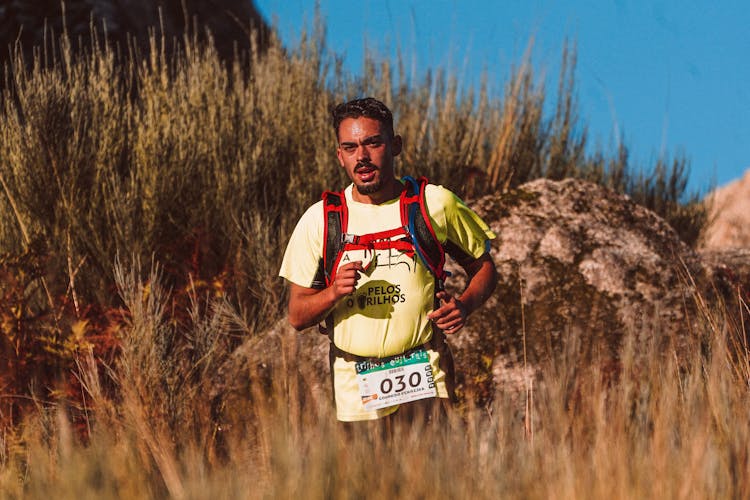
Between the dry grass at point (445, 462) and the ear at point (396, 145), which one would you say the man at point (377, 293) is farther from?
the dry grass at point (445, 462)

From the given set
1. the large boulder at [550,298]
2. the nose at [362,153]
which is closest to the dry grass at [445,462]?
the nose at [362,153]

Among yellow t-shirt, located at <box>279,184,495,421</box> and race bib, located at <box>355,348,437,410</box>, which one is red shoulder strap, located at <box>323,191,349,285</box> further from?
race bib, located at <box>355,348,437,410</box>

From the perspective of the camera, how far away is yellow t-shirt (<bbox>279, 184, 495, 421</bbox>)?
267 centimetres

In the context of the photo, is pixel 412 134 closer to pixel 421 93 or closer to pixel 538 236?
pixel 421 93

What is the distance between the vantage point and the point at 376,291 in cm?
267

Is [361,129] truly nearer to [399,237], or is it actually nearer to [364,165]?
[364,165]

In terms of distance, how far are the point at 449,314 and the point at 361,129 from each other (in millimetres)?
677

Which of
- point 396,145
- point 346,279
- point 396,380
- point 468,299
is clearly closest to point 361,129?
point 396,145

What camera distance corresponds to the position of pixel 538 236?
494 centimetres

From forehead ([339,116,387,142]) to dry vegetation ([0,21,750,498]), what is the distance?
85 centimetres

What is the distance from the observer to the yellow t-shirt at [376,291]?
2.67m

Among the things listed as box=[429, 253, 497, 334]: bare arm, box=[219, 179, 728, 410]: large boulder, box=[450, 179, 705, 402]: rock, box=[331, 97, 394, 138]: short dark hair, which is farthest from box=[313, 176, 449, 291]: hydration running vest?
box=[450, 179, 705, 402]: rock

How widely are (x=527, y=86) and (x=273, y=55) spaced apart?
2543mm

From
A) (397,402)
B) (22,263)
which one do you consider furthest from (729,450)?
(22,263)
